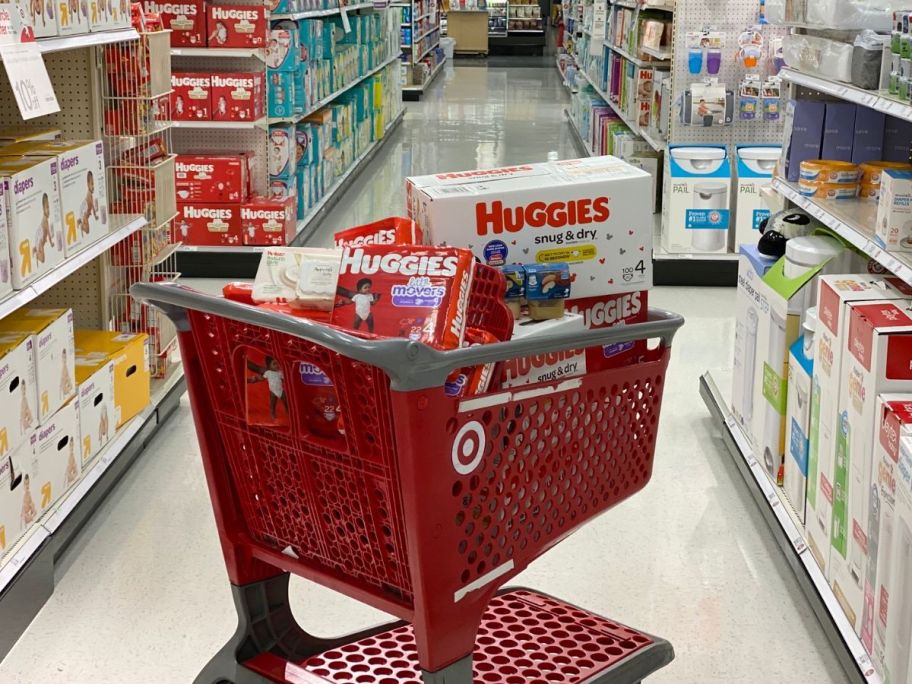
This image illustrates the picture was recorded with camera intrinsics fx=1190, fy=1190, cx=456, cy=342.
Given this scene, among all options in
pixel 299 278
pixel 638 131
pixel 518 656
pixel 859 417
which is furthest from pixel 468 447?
pixel 638 131

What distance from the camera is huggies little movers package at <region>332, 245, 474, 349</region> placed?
5.27ft

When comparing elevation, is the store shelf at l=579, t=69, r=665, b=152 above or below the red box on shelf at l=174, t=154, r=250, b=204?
above

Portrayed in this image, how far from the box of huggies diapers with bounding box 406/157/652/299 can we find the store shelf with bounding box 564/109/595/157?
24.3 ft

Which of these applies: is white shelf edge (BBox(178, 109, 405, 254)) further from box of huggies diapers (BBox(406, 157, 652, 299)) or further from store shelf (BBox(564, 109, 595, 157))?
box of huggies diapers (BBox(406, 157, 652, 299))

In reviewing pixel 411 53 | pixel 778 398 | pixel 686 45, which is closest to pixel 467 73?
pixel 411 53

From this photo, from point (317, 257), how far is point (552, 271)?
37 cm

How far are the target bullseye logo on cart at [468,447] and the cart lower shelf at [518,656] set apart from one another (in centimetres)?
47

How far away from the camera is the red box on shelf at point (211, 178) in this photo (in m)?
5.90

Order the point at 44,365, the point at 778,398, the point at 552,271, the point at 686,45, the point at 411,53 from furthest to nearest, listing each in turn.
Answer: the point at 411,53, the point at 686,45, the point at 778,398, the point at 44,365, the point at 552,271

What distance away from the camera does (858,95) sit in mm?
2719

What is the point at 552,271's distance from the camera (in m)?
1.82

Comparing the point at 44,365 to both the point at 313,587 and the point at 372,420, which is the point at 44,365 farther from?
the point at 372,420

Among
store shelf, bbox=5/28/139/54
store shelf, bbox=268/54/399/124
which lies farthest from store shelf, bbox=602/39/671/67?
store shelf, bbox=5/28/139/54

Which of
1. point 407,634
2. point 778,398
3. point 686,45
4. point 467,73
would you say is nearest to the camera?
point 407,634
